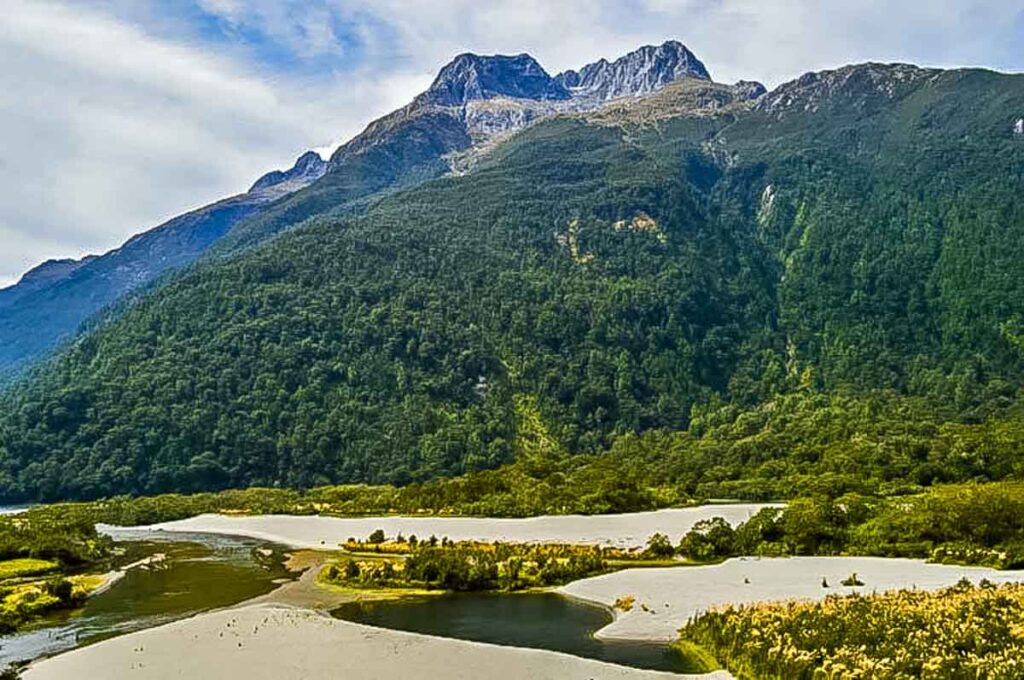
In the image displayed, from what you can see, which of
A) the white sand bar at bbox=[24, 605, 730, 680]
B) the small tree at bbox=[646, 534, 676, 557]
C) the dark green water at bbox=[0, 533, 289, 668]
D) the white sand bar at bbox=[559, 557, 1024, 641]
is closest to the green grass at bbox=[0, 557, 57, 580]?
the dark green water at bbox=[0, 533, 289, 668]

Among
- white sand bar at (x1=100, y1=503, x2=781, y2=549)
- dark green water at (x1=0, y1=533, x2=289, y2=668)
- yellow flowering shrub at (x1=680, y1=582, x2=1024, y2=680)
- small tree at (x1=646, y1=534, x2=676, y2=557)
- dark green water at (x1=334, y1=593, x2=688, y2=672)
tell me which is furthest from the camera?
white sand bar at (x1=100, y1=503, x2=781, y2=549)

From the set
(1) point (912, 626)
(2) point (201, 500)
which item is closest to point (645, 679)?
(1) point (912, 626)

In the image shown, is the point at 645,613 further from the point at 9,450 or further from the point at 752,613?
the point at 9,450

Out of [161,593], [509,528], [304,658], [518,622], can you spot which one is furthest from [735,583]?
[509,528]

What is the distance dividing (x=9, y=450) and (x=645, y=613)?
537 ft

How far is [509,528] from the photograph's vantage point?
3369 inches

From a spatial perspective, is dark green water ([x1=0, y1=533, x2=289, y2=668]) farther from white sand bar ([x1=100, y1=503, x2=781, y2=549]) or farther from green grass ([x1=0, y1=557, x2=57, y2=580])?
white sand bar ([x1=100, y1=503, x2=781, y2=549])

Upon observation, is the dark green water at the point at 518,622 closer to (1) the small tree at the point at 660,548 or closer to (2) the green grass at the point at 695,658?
(2) the green grass at the point at 695,658

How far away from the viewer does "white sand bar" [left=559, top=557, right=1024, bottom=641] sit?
1767 inches

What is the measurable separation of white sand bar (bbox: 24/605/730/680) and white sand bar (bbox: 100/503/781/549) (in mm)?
33520

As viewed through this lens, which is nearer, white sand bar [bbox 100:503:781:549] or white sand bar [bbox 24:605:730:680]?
white sand bar [bbox 24:605:730:680]

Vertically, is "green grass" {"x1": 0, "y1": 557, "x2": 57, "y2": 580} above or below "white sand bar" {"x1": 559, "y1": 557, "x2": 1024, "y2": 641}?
above

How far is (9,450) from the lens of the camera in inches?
6836

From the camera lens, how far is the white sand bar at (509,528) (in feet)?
259
